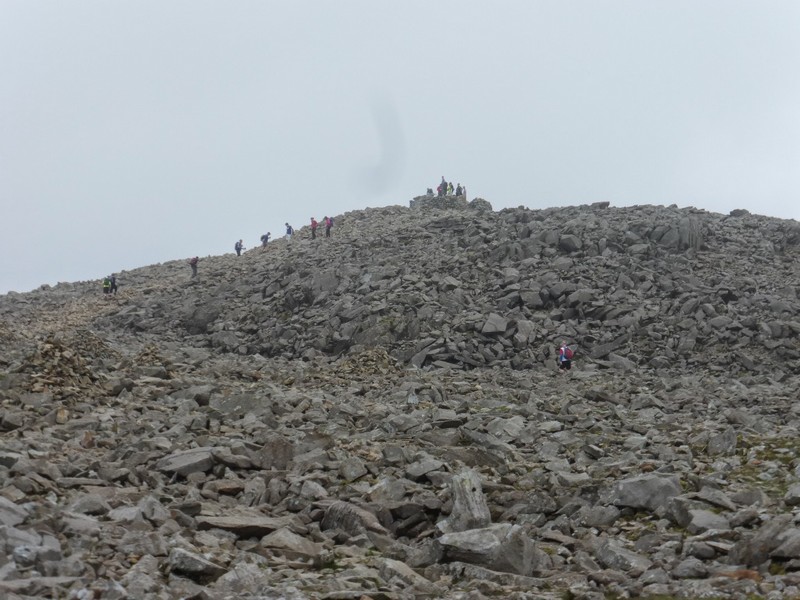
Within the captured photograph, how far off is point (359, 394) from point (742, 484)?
13.7m

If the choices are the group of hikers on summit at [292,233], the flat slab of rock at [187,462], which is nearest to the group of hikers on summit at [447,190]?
the group of hikers on summit at [292,233]

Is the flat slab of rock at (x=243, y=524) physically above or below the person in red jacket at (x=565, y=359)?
below

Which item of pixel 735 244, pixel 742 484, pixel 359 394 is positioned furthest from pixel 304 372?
pixel 735 244

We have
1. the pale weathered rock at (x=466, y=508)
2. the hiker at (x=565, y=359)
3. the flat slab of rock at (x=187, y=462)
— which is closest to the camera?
the pale weathered rock at (x=466, y=508)

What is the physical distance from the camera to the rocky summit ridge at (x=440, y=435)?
30.7 feet

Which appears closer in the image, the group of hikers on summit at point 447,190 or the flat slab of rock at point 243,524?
the flat slab of rock at point 243,524

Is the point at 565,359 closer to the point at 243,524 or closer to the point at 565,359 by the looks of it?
the point at 565,359

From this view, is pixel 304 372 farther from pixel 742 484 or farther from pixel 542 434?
pixel 742 484

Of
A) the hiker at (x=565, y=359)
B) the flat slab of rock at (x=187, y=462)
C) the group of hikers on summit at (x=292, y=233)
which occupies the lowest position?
the flat slab of rock at (x=187, y=462)

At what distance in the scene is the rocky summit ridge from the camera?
935cm

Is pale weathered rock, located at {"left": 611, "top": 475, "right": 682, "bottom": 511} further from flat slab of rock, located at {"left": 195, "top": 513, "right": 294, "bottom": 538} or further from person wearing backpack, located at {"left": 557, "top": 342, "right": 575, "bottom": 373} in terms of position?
person wearing backpack, located at {"left": 557, "top": 342, "right": 575, "bottom": 373}

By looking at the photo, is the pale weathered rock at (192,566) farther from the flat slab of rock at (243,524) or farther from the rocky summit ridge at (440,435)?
the flat slab of rock at (243,524)

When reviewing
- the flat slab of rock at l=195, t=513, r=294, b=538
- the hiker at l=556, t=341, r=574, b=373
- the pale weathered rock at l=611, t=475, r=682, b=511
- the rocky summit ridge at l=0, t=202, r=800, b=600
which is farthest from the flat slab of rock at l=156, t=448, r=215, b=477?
the hiker at l=556, t=341, r=574, b=373

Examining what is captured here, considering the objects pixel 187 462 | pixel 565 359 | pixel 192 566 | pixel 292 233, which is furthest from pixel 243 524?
pixel 292 233
